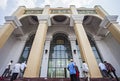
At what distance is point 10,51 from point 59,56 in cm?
529

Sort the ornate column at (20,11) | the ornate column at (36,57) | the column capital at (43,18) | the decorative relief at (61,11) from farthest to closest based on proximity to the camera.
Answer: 1. the decorative relief at (61,11)
2. the ornate column at (20,11)
3. the column capital at (43,18)
4. the ornate column at (36,57)

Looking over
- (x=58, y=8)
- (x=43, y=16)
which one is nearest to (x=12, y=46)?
(x=43, y=16)

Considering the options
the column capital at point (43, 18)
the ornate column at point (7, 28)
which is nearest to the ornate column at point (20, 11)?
the ornate column at point (7, 28)

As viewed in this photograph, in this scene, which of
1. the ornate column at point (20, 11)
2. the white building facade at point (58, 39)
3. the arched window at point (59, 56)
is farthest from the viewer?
the ornate column at point (20, 11)

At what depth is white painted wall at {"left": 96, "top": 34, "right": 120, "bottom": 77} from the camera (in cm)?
1376

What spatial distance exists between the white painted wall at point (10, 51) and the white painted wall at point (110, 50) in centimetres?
877

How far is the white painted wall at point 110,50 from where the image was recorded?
542 inches

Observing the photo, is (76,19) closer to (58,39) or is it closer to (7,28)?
(58,39)

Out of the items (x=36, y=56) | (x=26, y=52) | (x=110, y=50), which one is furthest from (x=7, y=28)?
(x=110, y=50)

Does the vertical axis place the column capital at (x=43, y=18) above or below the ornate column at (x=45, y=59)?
above

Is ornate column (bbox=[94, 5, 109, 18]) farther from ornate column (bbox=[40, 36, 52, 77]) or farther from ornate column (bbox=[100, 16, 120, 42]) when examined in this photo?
ornate column (bbox=[40, 36, 52, 77])

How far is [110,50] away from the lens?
15.2 metres

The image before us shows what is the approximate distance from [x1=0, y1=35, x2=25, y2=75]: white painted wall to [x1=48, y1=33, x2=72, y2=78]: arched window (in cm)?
345

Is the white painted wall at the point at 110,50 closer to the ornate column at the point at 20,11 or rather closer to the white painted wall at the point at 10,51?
the white painted wall at the point at 10,51
